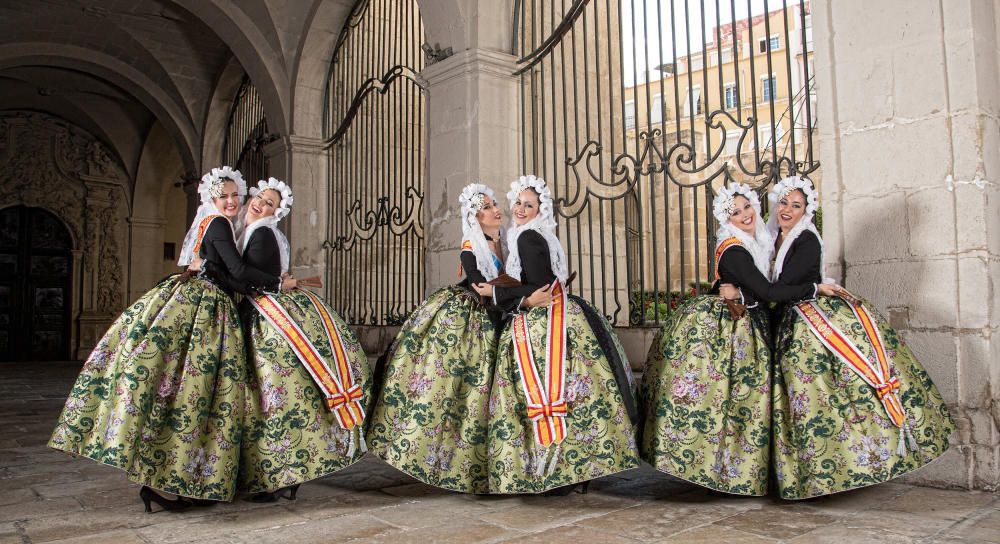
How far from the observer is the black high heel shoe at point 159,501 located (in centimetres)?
→ 333

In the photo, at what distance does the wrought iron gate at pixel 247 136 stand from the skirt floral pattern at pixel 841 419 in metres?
7.77

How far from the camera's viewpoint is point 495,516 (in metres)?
3.24

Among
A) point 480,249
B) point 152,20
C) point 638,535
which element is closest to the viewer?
point 638,535

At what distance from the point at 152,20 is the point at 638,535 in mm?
10996

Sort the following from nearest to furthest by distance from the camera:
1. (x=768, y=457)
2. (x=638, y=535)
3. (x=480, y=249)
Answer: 1. (x=638, y=535)
2. (x=768, y=457)
3. (x=480, y=249)

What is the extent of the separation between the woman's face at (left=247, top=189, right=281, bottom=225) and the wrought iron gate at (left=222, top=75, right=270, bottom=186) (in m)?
6.13

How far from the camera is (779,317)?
12.1ft

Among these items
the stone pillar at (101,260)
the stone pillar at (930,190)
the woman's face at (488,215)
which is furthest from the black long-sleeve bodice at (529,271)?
the stone pillar at (101,260)

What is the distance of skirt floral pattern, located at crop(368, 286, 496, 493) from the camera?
11.7ft

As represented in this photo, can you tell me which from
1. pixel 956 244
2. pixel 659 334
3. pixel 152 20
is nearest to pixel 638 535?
pixel 659 334

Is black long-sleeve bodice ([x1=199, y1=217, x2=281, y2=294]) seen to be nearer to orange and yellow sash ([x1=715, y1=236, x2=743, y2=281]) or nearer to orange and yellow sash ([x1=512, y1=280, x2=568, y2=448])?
orange and yellow sash ([x1=512, y1=280, x2=568, y2=448])

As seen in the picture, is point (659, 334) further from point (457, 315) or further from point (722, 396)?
point (457, 315)

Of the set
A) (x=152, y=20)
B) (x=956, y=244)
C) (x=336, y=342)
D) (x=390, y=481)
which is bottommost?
(x=390, y=481)

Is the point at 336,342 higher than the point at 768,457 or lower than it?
higher
